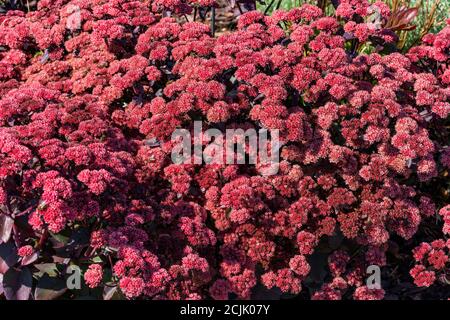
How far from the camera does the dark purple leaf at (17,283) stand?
8.67 ft

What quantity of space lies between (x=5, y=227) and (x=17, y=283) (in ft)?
0.88

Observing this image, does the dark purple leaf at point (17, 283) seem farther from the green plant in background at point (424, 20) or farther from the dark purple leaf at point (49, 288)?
the green plant in background at point (424, 20)

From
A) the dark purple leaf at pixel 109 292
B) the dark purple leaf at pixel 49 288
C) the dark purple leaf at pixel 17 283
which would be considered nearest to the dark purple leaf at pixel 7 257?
the dark purple leaf at pixel 17 283

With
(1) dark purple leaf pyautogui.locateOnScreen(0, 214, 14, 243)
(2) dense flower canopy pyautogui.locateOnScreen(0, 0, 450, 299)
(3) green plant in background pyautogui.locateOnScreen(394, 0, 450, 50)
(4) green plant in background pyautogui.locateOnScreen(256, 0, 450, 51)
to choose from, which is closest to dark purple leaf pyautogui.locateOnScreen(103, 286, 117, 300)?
(2) dense flower canopy pyautogui.locateOnScreen(0, 0, 450, 299)

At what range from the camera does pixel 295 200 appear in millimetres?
3184

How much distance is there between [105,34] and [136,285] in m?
1.65

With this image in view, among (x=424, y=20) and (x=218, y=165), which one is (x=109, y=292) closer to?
(x=218, y=165)

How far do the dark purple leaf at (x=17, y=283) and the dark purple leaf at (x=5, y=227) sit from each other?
20 cm

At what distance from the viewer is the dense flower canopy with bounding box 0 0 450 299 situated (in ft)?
8.87

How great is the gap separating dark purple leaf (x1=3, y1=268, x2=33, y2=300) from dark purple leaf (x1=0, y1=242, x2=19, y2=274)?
33 millimetres

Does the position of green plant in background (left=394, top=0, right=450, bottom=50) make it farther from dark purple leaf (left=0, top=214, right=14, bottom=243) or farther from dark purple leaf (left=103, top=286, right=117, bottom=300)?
dark purple leaf (left=0, top=214, right=14, bottom=243)
